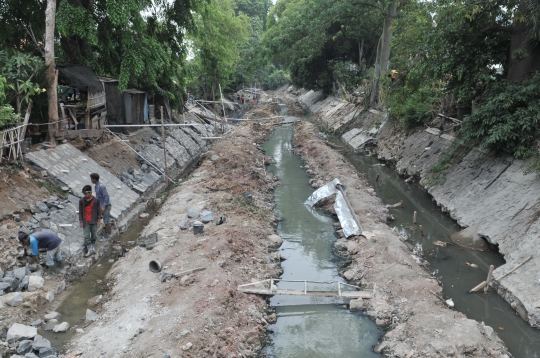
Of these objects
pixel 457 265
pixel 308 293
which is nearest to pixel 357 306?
pixel 308 293

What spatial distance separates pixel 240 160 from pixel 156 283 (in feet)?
35.2

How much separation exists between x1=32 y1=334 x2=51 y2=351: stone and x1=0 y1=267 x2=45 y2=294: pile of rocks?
4.54 ft

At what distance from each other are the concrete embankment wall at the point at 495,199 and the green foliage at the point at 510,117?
0.55 metres

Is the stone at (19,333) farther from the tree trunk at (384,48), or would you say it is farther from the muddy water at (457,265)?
the tree trunk at (384,48)

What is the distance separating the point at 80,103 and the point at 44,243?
777cm

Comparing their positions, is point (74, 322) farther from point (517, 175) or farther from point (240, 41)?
point (240, 41)

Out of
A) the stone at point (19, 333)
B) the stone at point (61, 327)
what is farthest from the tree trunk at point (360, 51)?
the stone at point (19, 333)

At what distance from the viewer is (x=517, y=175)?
1102 cm

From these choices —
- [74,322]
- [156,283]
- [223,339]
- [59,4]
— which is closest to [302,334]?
[223,339]

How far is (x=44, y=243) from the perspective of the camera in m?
8.27

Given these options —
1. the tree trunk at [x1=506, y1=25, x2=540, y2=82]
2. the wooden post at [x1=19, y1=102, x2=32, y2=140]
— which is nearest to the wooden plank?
the wooden post at [x1=19, y1=102, x2=32, y2=140]

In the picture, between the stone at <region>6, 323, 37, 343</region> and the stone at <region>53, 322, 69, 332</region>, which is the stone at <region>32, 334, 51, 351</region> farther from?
the stone at <region>53, 322, 69, 332</region>

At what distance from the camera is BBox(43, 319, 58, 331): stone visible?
268 inches

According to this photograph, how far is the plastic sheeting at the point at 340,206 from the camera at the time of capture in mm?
11266
